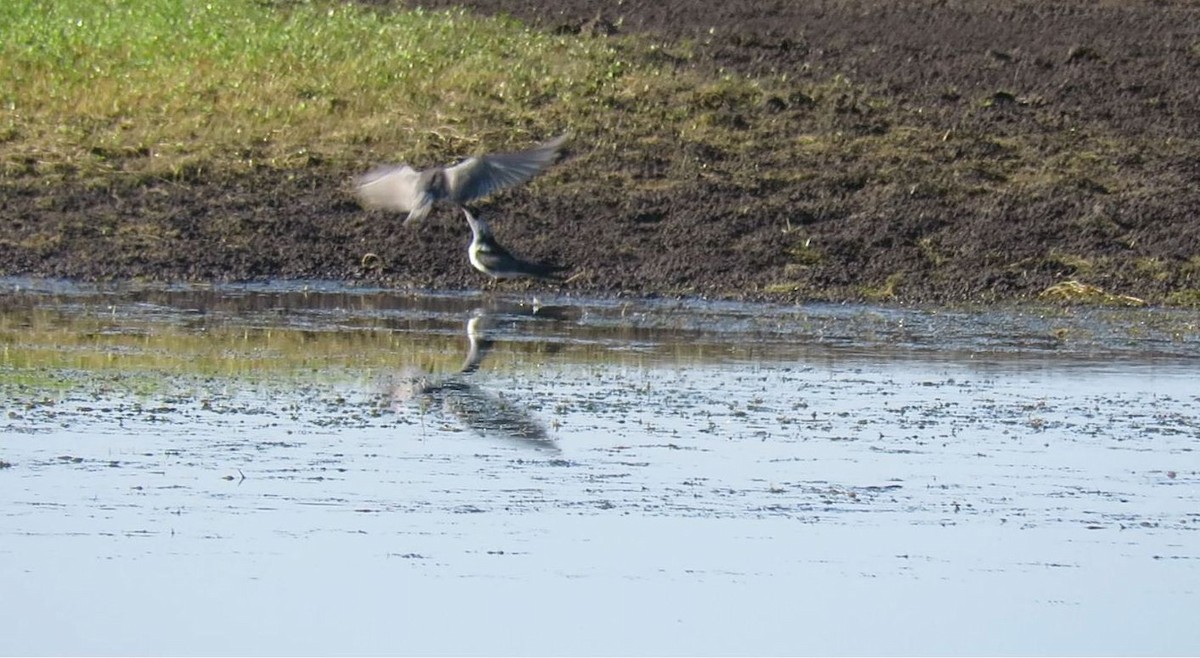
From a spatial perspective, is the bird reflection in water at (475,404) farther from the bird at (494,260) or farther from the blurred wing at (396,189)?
the bird at (494,260)

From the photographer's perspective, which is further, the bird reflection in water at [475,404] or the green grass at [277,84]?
the green grass at [277,84]

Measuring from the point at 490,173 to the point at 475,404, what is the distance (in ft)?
9.48

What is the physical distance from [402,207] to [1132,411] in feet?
14.5

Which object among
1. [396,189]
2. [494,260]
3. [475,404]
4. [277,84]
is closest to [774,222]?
[494,260]

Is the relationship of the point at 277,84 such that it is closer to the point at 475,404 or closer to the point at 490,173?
the point at 490,173

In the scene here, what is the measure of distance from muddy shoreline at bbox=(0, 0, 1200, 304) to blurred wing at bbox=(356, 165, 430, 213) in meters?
1.06

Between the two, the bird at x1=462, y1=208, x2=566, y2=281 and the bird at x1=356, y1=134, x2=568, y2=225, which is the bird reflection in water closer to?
the bird at x1=356, y1=134, x2=568, y2=225

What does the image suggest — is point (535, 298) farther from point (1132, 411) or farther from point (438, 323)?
point (1132, 411)

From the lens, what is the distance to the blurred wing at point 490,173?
488 inches

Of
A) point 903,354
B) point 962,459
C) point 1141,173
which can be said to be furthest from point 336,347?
point 1141,173

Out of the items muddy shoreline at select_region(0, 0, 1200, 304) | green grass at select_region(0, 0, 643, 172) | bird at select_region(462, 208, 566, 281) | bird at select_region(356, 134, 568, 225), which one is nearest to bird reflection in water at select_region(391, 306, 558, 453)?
bird at select_region(356, 134, 568, 225)

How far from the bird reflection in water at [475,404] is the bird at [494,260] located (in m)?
1.55

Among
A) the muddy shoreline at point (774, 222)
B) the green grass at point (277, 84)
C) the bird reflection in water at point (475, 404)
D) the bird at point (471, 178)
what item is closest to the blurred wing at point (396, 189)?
the bird at point (471, 178)

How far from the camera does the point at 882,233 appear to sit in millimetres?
14234
